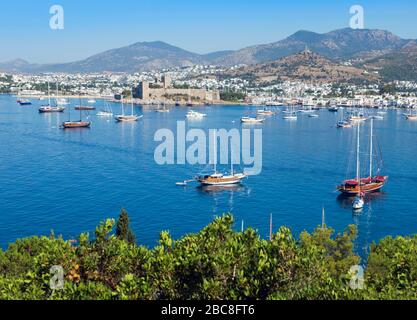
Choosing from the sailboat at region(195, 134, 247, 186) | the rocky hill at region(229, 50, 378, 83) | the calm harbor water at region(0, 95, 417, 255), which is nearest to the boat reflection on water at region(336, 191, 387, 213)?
the calm harbor water at region(0, 95, 417, 255)

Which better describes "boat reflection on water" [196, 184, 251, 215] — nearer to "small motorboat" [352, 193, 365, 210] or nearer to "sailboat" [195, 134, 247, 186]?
"sailboat" [195, 134, 247, 186]

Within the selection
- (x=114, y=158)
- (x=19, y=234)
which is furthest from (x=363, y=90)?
(x=19, y=234)

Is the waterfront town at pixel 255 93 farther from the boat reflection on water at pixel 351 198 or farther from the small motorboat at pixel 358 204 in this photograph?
the small motorboat at pixel 358 204

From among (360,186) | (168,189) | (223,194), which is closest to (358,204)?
(360,186)

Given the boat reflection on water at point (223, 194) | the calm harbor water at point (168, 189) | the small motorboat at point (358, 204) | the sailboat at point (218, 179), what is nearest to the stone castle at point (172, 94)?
the calm harbor water at point (168, 189)

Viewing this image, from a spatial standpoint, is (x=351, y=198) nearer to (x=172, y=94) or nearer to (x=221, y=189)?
(x=221, y=189)
